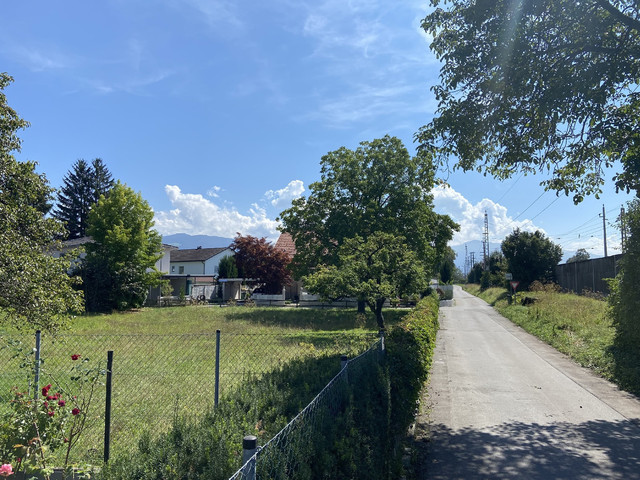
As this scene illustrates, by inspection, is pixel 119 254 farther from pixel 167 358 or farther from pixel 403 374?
pixel 403 374

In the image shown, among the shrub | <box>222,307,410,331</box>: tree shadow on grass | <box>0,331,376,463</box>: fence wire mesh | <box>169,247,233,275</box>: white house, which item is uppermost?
<box>169,247,233,275</box>: white house

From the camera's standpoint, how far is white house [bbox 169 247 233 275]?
57.8 metres

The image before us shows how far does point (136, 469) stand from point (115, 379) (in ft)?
25.2

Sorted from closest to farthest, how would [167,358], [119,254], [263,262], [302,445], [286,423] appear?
[302,445] < [286,423] < [167,358] < [119,254] < [263,262]

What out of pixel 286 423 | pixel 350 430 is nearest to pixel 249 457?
pixel 286 423

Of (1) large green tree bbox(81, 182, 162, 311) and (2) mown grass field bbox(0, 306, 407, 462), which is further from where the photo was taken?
(1) large green tree bbox(81, 182, 162, 311)

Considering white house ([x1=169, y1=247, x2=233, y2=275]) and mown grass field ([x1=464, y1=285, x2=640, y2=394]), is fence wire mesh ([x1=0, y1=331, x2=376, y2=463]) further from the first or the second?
white house ([x1=169, y1=247, x2=233, y2=275])

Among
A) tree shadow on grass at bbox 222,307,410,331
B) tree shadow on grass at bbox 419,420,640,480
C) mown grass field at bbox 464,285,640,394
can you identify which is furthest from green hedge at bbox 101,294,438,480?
tree shadow on grass at bbox 222,307,410,331

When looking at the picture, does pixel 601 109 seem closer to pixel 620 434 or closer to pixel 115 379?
pixel 620 434

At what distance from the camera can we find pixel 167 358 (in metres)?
12.5

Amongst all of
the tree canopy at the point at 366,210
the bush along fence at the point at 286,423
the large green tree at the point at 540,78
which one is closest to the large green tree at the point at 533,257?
the tree canopy at the point at 366,210

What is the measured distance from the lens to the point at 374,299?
16.8 metres

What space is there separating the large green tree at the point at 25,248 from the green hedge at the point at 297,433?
426cm

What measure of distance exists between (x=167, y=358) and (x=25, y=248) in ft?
20.3
